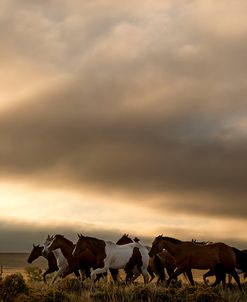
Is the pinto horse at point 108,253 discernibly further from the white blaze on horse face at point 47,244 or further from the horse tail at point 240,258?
the horse tail at point 240,258

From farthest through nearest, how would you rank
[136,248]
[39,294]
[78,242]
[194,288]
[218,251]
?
[136,248]
[78,242]
[218,251]
[194,288]
[39,294]

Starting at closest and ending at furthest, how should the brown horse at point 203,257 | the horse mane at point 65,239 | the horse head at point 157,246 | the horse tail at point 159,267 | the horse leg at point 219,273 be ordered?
the brown horse at point 203,257
the horse leg at point 219,273
the horse head at point 157,246
the horse mane at point 65,239
the horse tail at point 159,267

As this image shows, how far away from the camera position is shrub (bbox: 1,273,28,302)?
16.1 m

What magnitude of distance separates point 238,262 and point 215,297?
8554 millimetres

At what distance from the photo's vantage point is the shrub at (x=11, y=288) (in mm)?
16062

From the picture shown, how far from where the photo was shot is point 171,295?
16391 millimetres

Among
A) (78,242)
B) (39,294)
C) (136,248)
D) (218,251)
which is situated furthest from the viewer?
(136,248)

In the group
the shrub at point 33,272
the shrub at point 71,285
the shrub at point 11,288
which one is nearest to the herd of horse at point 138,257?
the shrub at point 71,285

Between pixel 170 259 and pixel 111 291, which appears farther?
pixel 170 259

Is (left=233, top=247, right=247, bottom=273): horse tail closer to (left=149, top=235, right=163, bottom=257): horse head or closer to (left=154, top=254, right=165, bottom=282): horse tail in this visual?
(left=149, top=235, right=163, bottom=257): horse head

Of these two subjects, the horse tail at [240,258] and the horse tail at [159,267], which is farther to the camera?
the horse tail at [159,267]

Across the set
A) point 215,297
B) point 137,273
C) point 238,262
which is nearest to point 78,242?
point 137,273

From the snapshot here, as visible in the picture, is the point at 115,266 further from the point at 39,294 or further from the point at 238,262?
the point at 39,294

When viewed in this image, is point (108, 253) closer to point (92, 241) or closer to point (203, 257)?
point (92, 241)
